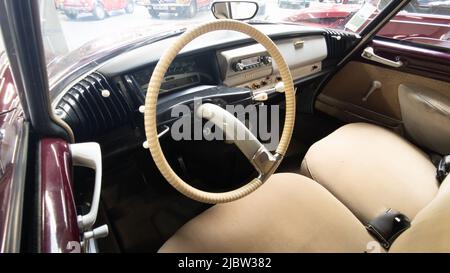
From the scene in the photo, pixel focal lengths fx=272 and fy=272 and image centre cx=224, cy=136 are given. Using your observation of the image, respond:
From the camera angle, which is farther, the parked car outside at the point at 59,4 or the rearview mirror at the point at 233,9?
the parked car outside at the point at 59,4

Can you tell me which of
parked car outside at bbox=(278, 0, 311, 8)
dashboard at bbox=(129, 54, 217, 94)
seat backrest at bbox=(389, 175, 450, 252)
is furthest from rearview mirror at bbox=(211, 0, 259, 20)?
parked car outside at bbox=(278, 0, 311, 8)

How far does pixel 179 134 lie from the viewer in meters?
0.91

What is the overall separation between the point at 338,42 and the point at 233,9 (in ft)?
2.44

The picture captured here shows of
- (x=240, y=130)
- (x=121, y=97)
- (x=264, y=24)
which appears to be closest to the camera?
(x=240, y=130)

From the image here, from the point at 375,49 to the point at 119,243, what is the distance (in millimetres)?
1610

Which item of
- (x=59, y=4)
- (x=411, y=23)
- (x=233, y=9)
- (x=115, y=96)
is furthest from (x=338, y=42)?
(x=59, y=4)

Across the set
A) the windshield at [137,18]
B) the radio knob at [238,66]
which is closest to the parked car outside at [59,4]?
the windshield at [137,18]

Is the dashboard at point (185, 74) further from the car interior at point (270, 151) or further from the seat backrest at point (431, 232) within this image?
the seat backrest at point (431, 232)

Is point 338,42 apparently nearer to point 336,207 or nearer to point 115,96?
point 336,207

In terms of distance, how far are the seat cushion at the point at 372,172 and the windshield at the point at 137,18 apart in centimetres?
70

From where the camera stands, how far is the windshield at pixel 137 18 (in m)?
1.04

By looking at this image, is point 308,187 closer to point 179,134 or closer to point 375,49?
point 179,134

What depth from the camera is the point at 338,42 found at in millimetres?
1519

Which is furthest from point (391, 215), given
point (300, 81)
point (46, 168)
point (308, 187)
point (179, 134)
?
point (46, 168)
